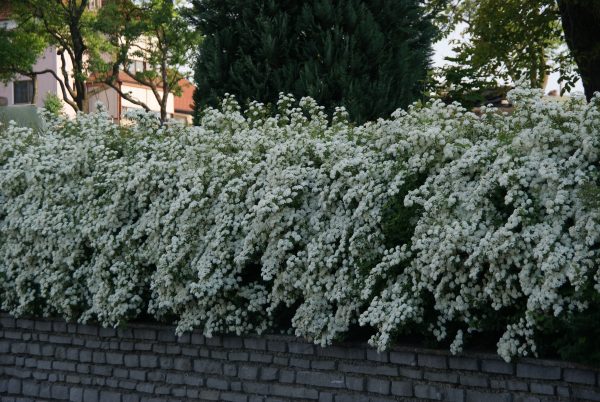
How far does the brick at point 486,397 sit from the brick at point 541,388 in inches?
7.2

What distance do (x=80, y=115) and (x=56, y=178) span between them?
1.07 m

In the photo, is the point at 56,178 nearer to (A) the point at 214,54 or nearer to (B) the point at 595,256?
(A) the point at 214,54

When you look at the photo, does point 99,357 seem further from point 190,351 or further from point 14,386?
point 14,386

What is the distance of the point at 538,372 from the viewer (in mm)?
5934

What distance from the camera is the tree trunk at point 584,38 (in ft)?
45.3

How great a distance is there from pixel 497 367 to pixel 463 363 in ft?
0.87

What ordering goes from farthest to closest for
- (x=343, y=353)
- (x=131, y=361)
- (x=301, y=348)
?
(x=131, y=361) → (x=301, y=348) → (x=343, y=353)

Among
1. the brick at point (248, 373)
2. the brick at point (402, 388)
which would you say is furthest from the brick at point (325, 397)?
the brick at point (248, 373)

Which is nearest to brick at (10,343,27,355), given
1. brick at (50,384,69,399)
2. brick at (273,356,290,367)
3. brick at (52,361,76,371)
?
brick at (52,361,76,371)

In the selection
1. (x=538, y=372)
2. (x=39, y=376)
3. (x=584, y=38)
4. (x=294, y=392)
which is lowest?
(x=39, y=376)

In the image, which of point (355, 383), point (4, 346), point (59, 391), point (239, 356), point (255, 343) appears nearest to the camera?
point (355, 383)

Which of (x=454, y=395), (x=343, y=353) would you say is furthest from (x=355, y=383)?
(x=454, y=395)

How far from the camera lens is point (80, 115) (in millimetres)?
9672

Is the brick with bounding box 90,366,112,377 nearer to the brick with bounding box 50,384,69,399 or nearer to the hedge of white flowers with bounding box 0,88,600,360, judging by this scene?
the brick with bounding box 50,384,69,399
